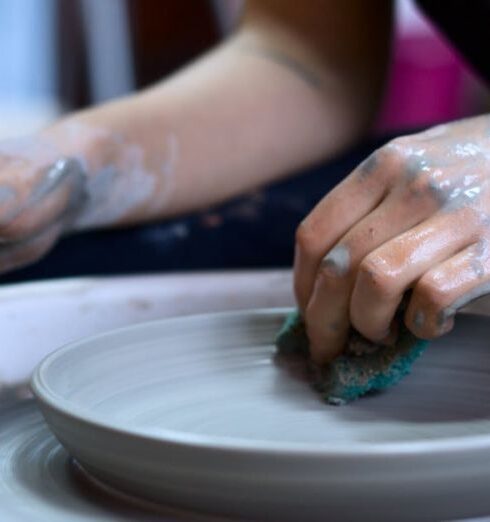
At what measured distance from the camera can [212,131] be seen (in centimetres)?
140

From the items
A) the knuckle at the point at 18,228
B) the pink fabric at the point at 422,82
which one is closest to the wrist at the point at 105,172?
the knuckle at the point at 18,228

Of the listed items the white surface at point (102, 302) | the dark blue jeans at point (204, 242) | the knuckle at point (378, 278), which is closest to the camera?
the knuckle at point (378, 278)

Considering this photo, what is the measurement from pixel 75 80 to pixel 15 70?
278mm

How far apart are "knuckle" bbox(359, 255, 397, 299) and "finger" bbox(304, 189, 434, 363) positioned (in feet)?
0.11

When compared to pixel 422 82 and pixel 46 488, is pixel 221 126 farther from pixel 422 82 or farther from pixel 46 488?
pixel 422 82

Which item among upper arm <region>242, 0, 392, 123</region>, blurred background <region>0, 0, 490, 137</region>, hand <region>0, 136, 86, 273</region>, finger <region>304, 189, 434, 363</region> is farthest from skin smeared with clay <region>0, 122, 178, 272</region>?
blurred background <region>0, 0, 490, 137</region>

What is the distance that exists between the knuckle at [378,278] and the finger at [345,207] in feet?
0.25

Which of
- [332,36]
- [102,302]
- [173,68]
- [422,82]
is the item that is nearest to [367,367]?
[102,302]

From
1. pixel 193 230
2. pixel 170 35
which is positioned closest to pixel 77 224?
pixel 193 230

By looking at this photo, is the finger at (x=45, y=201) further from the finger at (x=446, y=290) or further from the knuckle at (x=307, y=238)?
the finger at (x=446, y=290)

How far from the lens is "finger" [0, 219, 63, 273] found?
1.12 metres

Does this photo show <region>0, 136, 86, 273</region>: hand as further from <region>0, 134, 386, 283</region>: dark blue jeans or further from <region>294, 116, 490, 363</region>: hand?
<region>294, 116, 490, 363</region>: hand

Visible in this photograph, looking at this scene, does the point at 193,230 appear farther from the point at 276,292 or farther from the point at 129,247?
the point at 276,292

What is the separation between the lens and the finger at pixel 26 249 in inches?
44.2
